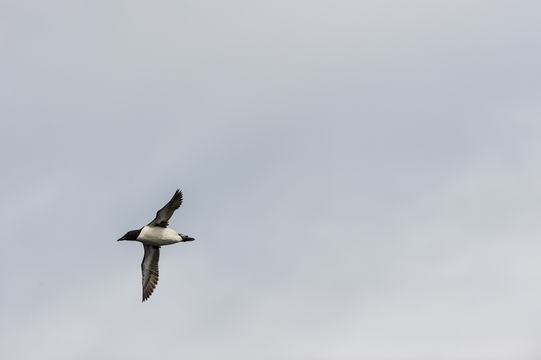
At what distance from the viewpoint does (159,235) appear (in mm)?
47625

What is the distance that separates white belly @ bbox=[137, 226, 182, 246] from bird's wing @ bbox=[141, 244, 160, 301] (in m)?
1.71

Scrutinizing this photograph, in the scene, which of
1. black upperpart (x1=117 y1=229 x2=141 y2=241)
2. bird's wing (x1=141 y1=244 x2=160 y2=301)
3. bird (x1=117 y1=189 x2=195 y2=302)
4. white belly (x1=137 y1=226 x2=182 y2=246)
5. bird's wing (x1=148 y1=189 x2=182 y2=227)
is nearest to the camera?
bird's wing (x1=148 y1=189 x2=182 y2=227)

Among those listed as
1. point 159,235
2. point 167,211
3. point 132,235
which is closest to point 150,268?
point 132,235

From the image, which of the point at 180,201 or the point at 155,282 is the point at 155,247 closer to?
the point at 155,282

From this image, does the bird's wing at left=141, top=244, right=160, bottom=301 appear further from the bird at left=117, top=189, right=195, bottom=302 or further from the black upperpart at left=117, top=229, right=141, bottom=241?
the black upperpart at left=117, top=229, right=141, bottom=241

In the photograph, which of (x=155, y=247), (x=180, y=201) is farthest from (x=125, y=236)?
(x=180, y=201)

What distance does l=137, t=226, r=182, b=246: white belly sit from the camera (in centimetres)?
4744

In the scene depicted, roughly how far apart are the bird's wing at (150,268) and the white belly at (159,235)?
5.61ft

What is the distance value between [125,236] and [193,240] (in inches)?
168

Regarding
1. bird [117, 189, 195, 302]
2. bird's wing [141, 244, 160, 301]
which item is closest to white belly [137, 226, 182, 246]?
bird [117, 189, 195, 302]

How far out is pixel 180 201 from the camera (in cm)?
4531

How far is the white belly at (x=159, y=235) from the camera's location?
47438mm

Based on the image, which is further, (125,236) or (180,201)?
(125,236)

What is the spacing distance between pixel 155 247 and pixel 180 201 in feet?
18.4
